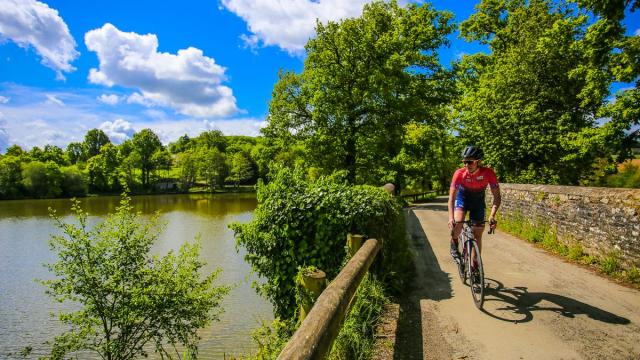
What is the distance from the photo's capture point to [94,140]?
11600 cm

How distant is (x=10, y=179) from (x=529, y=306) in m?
93.9

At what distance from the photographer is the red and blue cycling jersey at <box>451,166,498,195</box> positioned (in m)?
5.63

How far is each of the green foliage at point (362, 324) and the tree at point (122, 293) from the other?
680cm

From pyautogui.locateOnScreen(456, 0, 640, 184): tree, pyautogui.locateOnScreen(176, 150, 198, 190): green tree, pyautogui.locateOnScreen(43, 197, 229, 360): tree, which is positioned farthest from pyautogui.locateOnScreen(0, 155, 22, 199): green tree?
pyautogui.locateOnScreen(456, 0, 640, 184): tree

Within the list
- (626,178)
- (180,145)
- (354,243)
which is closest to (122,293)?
(354,243)

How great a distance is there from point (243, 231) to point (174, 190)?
321 ft

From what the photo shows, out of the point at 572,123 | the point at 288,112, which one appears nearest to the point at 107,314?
the point at 288,112

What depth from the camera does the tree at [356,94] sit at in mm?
21141

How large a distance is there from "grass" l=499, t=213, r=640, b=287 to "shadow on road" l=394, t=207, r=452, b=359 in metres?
3.10

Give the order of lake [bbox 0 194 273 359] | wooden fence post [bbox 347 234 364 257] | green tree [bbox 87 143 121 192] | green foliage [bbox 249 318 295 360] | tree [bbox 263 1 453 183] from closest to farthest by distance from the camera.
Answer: green foliage [bbox 249 318 295 360], wooden fence post [bbox 347 234 364 257], lake [bbox 0 194 273 359], tree [bbox 263 1 453 183], green tree [bbox 87 143 121 192]

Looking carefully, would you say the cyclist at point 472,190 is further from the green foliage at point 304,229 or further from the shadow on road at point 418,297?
the green foliage at point 304,229

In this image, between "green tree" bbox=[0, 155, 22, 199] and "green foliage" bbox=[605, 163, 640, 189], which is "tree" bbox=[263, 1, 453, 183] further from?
"green tree" bbox=[0, 155, 22, 199]

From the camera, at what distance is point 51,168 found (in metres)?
78.4

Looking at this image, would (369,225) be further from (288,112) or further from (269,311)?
(288,112)
